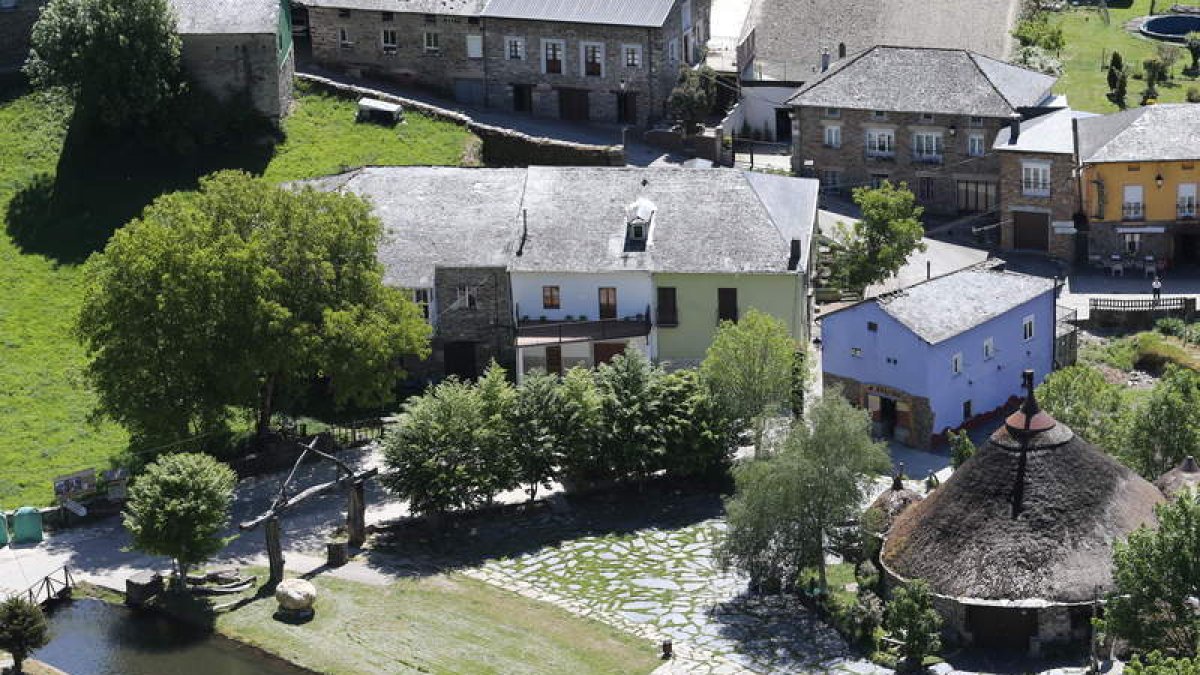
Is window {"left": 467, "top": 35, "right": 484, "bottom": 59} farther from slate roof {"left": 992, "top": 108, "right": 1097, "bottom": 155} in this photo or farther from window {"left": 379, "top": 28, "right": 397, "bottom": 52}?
slate roof {"left": 992, "top": 108, "right": 1097, "bottom": 155}

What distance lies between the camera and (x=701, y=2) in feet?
401

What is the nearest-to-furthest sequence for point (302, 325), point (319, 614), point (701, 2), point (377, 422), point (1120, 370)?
point (319, 614) → point (302, 325) → point (377, 422) → point (1120, 370) → point (701, 2)

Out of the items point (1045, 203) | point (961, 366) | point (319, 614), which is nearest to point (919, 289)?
point (961, 366)

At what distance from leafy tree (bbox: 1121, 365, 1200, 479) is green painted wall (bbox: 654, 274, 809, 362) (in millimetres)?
15993

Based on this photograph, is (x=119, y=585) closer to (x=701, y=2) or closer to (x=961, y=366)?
(x=961, y=366)

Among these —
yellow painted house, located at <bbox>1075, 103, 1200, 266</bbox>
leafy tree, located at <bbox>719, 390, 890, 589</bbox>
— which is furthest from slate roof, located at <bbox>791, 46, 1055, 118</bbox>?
leafy tree, located at <bbox>719, 390, 890, 589</bbox>

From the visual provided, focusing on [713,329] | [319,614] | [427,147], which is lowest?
[319,614]

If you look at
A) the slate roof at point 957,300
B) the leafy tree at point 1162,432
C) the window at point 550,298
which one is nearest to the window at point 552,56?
the window at point 550,298

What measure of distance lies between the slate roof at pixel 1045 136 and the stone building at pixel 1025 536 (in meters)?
30.6

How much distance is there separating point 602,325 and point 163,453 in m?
18.2

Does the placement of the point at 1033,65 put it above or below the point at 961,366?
above

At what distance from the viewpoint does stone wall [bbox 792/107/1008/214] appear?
112 metres

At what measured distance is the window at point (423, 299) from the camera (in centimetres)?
9516

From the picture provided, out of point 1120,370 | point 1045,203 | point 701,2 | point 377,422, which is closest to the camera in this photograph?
point 377,422
